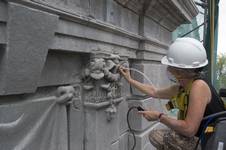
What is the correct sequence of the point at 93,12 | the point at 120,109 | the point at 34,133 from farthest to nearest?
the point at 120,109 < the point at 93,12 < the point at 34,133

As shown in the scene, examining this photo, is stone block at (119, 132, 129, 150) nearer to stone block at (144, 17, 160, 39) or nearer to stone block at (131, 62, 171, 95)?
stone block at (131, 62, 171, 95)

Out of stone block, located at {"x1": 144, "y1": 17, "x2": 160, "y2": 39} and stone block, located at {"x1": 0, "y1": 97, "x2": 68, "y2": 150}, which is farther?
stone block, located at {"x1": 144, "y1": 17, "x2": 160, "y2": 39}

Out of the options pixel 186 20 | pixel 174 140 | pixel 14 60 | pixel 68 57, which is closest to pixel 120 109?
pixel 174 140

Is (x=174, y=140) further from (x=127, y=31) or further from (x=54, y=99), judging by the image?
(x=127, y=31)

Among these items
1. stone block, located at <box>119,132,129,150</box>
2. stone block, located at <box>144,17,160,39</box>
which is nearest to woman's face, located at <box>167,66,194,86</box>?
stone block, located at <box>119,132,129,150</box>

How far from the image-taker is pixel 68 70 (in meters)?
3.37

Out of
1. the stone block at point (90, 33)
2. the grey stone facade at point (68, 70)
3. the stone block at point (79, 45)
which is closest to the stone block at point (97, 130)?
the grey stone facade at point (68, 70)

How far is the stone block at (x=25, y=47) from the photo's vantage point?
2322 millimetres

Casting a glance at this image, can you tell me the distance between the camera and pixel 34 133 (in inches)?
110

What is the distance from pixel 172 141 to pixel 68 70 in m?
1.34

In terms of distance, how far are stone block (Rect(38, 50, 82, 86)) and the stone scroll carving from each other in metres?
0.11

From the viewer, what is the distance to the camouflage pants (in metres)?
3.50

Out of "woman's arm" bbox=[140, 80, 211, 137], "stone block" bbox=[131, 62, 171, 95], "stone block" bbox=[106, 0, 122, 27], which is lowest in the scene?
"woman's arm" bbox=[140, 80, 211, 137]

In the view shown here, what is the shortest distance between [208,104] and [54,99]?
1421 millimetres
